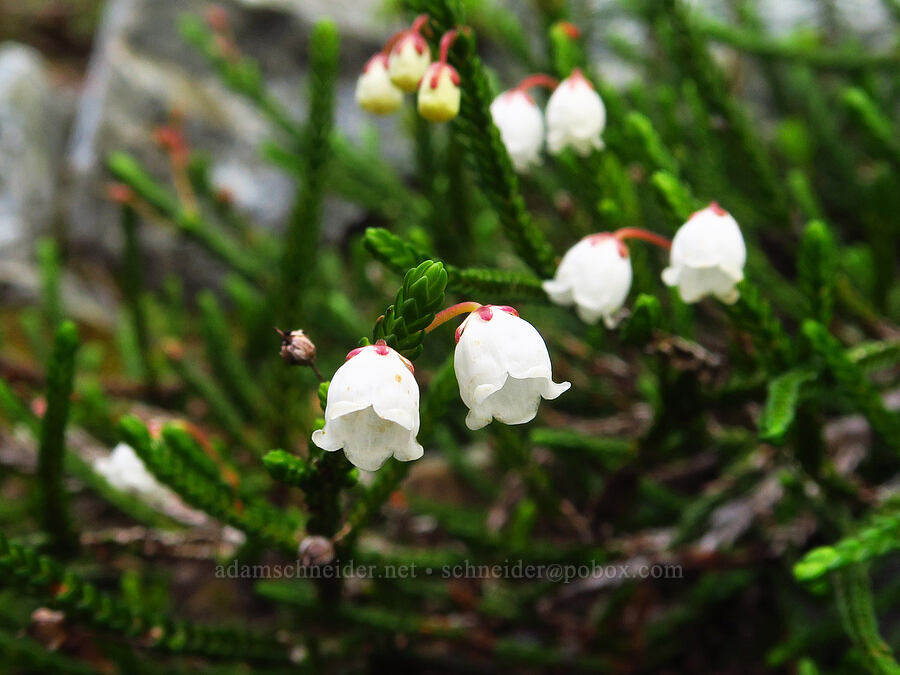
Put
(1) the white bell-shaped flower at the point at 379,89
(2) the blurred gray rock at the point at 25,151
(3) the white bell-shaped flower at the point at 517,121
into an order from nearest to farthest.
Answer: (1) the white bell-shaped flower at the point at 379,89, (3) the white bell-shaped flower at the point at 517,121, (2) the blurred gray rock at the point at 25,151

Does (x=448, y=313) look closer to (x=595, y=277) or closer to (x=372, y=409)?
(x=372, y=409)

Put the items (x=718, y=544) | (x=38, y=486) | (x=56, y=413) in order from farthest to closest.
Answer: (x=718, y=544) < (x=38, y=486) < (x=56, y=413)

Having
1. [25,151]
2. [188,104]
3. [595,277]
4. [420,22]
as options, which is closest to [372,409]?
[595,277]

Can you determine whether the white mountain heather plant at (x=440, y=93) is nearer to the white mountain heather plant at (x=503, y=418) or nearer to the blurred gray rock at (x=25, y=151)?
the white mountain heather plant at (x=503, y=418)

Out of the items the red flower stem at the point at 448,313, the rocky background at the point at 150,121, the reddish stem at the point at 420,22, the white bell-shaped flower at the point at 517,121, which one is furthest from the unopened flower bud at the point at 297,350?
the rocky background at the point at 150,121

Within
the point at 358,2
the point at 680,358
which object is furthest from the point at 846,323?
the point at 358,2

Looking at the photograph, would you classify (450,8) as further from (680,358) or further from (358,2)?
(358,2)

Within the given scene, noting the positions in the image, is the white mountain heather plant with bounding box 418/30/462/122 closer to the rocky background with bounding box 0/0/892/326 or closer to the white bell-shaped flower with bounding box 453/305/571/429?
the white bell-shaped flower with bounding box 453/305/571/429
